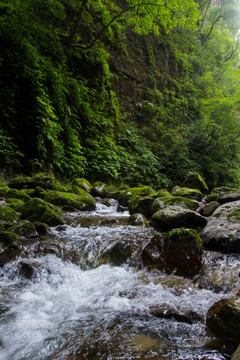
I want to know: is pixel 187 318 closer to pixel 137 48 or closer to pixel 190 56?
pixel 137 48

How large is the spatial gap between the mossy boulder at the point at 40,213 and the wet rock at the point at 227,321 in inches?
135

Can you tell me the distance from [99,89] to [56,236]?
930 cm

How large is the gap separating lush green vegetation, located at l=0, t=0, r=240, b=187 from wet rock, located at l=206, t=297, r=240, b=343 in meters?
6.08

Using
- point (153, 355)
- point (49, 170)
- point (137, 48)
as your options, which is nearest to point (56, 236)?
point (153, 355)

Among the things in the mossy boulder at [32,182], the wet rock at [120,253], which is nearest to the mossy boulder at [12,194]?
the mossy boulder at [32,182]

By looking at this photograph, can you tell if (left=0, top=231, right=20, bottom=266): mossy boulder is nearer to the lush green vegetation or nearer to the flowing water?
the flowing water

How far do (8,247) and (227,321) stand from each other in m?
2.90

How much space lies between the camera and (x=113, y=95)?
40.3 feet

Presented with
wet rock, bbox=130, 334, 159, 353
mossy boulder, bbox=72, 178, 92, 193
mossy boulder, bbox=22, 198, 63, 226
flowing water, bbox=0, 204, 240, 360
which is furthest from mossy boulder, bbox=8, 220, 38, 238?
mossy boulder, bbox=72, 178, 92, 193

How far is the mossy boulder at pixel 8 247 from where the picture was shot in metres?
3.05

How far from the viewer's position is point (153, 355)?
5.34 ft

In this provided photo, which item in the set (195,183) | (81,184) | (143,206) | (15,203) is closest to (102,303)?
(15,203)

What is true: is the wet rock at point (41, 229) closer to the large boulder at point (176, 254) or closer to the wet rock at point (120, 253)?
the wet rock at point (120, 253)

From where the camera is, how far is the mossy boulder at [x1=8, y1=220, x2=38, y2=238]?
12.3 ft
